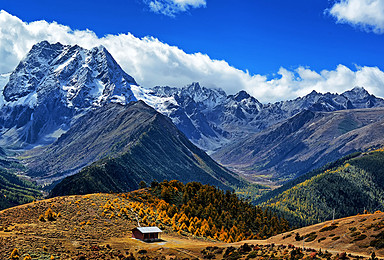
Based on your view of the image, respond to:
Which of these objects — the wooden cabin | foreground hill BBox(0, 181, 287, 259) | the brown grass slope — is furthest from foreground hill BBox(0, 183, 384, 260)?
the wooden cabin

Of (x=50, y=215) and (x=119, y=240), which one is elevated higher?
(x=50, y=215)

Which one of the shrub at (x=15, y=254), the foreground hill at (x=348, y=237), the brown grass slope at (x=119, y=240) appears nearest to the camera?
the shrub at (x=15, y=254)

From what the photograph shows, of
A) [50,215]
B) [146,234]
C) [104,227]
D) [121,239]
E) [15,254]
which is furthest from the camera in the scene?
[104,227]

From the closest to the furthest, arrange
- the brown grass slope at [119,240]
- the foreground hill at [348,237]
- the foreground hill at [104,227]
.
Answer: the foreground hill at [348,237], the brown grass slope at [119,240], the foreground hill at [104,227]

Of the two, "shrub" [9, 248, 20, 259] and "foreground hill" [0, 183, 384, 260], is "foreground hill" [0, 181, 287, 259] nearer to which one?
"foreground hill" [0, 183, 384, 260]

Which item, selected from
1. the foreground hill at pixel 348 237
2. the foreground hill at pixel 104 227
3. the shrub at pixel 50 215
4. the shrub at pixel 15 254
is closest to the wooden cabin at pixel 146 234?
the foreground hill at pixel 104 227

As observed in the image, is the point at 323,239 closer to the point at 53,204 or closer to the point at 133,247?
the point at 133,247

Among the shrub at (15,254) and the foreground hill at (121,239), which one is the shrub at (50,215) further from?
the shrub at (15,254)

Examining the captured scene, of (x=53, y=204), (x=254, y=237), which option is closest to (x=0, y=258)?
(x=53, y=204)

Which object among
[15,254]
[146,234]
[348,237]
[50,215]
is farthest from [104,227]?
[348,237]

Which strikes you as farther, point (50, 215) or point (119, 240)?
point (50, 215)

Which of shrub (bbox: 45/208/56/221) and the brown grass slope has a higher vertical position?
shrub (bbox: 45/208/56/221)

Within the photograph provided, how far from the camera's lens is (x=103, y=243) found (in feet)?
305

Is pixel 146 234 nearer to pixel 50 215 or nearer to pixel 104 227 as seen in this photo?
pixel 104 227
